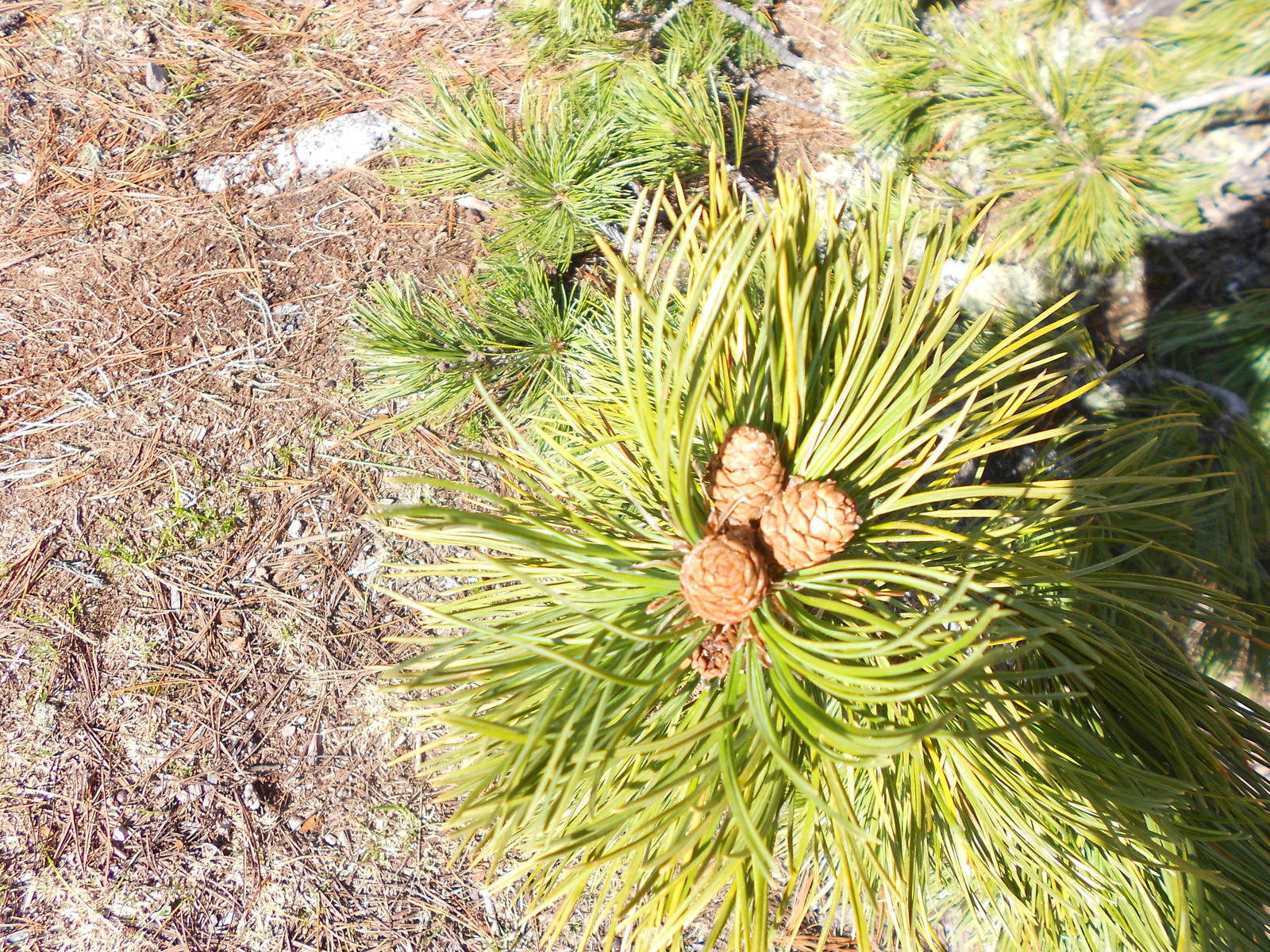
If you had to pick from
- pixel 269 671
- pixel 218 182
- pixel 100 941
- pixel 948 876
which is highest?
pixel 218 182

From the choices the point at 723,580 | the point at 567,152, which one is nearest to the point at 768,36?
the point at 567,152

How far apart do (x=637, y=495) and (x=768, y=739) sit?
28 cm

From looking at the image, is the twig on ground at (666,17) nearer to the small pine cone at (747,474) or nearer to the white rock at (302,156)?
the white rock at (302,156)

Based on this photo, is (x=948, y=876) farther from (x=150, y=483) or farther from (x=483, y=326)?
(x=150, y=483)

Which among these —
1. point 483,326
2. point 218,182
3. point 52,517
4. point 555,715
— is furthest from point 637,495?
point 218,182

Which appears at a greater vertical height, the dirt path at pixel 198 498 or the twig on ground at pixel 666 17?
the twig on ground at pixel 666 17

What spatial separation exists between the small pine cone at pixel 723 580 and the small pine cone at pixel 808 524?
29mm

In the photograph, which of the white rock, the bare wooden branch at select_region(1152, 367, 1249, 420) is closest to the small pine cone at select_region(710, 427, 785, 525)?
the bare wooden branch at select_region(1152, 367, 1249, 420)

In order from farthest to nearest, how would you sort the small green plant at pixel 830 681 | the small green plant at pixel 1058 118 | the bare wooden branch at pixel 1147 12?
the small green plant at pixel 1058 118 < the bare wooden branch at pixel 1147 12 < the small green plant at pixel 830 681

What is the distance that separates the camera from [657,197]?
49cm

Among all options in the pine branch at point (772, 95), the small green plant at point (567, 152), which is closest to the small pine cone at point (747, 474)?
the small green plant at point (567, 152)

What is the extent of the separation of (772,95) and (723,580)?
128 centimetres

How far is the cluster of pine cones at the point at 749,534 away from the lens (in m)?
0.53

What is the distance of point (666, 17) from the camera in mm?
1277
